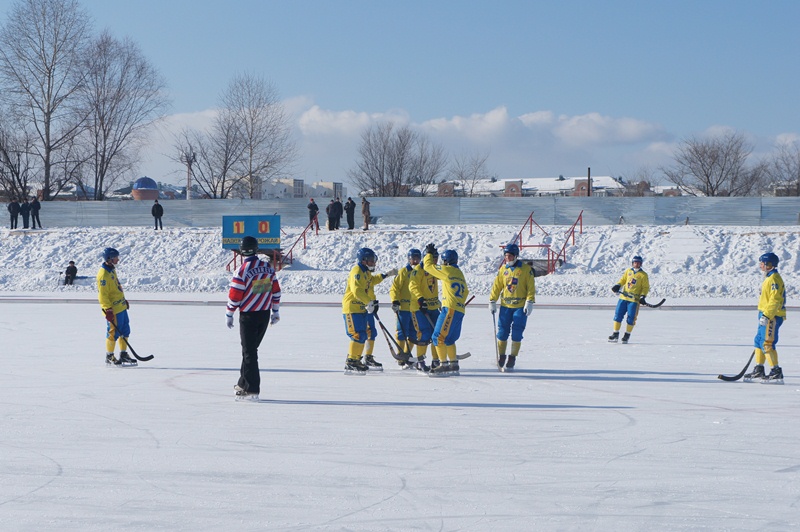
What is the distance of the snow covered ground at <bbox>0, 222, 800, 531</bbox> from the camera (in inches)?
206

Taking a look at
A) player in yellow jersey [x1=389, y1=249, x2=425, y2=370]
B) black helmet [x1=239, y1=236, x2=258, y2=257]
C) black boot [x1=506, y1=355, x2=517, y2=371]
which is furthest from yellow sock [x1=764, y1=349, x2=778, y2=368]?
black helmet [x1=239, y1=236, x2=258, y2=257]

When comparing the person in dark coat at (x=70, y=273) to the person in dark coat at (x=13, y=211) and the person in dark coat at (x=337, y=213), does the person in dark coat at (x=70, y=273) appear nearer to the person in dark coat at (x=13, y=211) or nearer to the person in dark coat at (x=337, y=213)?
the person in dark coat at (x=337, y=213)

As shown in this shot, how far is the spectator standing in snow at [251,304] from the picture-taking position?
341 inches

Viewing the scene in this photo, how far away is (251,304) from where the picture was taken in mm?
8727

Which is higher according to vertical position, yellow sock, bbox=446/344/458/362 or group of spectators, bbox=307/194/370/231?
group of spectators, bbox=307/194/370/231

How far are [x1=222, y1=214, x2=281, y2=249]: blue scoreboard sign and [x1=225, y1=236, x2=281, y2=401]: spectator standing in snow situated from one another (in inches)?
915

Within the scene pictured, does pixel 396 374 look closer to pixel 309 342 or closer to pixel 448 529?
pixel 309 342

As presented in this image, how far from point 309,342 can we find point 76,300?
42.6 feet

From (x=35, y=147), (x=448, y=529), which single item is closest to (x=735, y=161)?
(x=35, y=147)

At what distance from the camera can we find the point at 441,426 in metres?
7.59

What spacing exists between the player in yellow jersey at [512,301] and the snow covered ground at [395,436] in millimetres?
395

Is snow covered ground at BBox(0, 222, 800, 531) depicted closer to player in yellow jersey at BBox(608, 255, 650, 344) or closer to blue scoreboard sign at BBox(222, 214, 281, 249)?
player in yellow jersey at BBox(608, 255, 650, 344)

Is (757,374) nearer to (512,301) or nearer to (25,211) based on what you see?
(512,301)

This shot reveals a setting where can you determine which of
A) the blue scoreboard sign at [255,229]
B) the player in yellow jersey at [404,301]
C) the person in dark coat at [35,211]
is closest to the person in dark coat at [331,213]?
the blue scoreboard sign at [255,229]
